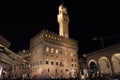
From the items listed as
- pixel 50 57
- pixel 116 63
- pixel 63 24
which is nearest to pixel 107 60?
pixel 116 63

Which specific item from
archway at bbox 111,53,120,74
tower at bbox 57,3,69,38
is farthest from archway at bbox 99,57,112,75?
tower at bbox 57,3,69,38

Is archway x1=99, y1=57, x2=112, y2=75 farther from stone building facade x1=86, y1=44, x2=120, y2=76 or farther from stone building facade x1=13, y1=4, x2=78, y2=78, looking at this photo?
stone building facade x1=13, y1=4, x2=78, y2=78

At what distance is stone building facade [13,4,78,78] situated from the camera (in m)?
48.4

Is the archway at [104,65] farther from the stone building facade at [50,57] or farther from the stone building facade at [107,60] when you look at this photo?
the stone building facade at [50,57]

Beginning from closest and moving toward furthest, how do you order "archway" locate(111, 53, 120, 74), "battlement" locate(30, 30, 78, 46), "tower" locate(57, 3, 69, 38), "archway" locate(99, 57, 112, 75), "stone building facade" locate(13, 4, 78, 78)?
"archway" locate(111, 53, 120, 74), "archway" locate(99, 57, 112, 75), "stone building facade" locate(13, 4, 78, 78), "battlement" locate(30, 30, 78, 46), "tower" locate(57, 3, 69, 38)

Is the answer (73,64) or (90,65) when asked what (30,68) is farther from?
(90,65)

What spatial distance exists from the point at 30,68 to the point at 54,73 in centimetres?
1275

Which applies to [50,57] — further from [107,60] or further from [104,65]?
[107,60]

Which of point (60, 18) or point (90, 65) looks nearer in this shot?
point (90, 65)

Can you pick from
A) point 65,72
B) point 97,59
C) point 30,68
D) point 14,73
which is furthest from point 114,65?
point 14,73

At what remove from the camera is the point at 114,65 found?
39406 millimetres

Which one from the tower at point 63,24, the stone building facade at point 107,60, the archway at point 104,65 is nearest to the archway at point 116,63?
the stone building facade at point 107,60

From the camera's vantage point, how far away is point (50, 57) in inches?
1993

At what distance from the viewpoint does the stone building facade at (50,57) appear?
48406 mm
